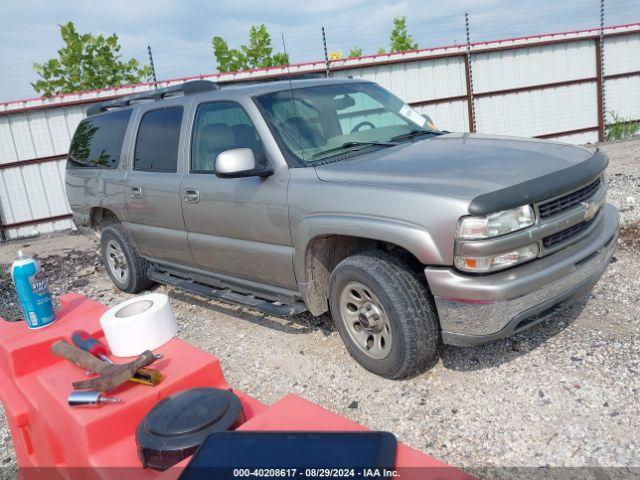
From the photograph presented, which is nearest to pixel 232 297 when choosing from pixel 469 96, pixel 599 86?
pixel 469 96

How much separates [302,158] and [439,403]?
5.84 ft

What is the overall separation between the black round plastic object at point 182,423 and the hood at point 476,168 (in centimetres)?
158

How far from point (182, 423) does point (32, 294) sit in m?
1.48

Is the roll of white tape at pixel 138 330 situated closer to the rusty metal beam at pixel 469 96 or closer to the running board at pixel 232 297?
the running board at pixel 232 297

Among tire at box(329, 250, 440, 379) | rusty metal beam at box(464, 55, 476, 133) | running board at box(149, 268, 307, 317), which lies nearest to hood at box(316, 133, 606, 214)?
tire at box(329, 250, 440, 379)

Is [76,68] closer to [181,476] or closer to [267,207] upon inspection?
[267,207]

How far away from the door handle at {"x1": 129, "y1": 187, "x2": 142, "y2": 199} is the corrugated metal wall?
680 centimetres

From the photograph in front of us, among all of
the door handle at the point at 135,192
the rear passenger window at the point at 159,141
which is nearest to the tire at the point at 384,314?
the rear passenger window at the point at 159,141

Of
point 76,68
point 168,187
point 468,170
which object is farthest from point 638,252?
point 76,68

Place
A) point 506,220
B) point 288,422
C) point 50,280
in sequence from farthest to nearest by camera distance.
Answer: point 50,280
point 506,220
point 288,422

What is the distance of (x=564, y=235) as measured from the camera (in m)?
2.96

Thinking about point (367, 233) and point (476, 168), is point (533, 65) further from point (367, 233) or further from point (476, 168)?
point (367, 233)

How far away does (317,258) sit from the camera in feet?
11.5

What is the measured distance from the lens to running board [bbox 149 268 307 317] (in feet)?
12.0
